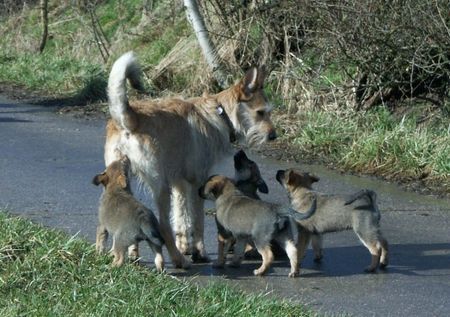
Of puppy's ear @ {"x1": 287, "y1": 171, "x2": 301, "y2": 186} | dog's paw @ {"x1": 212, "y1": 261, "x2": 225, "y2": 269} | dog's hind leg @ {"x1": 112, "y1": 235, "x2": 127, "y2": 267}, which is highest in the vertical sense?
puppy's ear @ {"x1": 287, "y1": 171, "x2": 301, "y2": 186}

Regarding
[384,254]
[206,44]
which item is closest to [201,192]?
[384,254]

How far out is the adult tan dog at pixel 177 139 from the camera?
8195mm

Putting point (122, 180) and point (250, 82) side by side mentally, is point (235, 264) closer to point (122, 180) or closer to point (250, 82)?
point (122, 180)

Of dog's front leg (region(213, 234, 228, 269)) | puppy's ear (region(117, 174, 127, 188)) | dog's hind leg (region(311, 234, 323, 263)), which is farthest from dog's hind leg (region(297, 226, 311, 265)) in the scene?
puppy's ear (region(117, 174, 127, 188))

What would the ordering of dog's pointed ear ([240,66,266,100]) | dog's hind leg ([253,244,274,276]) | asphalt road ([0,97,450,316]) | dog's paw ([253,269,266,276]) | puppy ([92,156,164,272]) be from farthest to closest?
dog's pointed ear ([240,66,266,100])
dog's paw ([253,269,266,276])
dog's hind leg ([253,244,274,276])
puppy ([92,156,164,272])
asphalt road ([0,97,450,316])

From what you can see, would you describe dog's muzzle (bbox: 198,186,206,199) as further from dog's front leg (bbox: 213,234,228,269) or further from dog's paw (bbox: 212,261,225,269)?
dog's paw (bbox: 212,261,225,269)

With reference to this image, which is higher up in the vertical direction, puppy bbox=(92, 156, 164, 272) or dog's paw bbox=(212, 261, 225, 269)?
puppy bbox=(92, 156, 164, 272)

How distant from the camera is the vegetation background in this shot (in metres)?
12.1

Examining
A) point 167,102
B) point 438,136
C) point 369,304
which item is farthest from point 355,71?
point 369,304

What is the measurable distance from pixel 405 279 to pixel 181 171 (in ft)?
5.98

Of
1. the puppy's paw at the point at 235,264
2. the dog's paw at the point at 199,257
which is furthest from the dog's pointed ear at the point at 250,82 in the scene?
the puppy's paw at the point at 235,264

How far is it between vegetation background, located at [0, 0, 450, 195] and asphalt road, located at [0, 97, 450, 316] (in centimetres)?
56

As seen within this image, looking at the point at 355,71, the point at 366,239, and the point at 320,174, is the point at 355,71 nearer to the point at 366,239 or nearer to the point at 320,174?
the point at 320,174

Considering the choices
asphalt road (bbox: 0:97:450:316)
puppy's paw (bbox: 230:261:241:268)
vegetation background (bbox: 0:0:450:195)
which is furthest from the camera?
vegetation background (bbox: 0:0:450:195)
